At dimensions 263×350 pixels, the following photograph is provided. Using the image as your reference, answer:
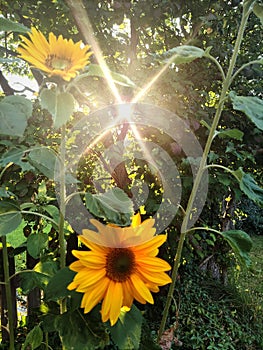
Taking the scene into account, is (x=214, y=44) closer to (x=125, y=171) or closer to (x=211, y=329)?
(x=125, y=171)

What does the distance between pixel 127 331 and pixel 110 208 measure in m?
0.21

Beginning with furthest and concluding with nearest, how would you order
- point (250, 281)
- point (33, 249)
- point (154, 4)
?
1. point (250, 281)
2. point (154, 4)
3. point (33, 249)

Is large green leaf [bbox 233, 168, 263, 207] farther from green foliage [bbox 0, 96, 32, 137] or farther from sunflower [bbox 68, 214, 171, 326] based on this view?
green foliage [bbox 0, 96, 32, 137]

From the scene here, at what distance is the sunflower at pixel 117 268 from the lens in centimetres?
64

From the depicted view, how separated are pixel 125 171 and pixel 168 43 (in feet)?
2.37

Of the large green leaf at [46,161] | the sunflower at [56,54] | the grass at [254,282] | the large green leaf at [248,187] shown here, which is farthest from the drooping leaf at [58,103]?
the grass at [254,282]

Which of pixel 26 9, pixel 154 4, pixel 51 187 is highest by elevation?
pixel 154 4

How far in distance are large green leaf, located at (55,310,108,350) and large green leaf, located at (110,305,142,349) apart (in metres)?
0.03

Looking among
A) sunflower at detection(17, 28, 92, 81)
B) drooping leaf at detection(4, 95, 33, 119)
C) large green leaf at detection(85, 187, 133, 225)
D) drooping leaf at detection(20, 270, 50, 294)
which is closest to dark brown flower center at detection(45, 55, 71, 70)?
sunflower at detection(17, 28, 92, 81)

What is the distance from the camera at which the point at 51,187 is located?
6.43 feet

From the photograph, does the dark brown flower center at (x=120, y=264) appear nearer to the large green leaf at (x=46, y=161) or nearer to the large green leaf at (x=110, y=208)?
the large green leaf at (x=110, y=208)

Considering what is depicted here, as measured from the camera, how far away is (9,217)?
762mm

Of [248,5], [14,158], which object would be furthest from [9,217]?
[248,5]

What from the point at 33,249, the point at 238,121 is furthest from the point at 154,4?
the point at 33,249
